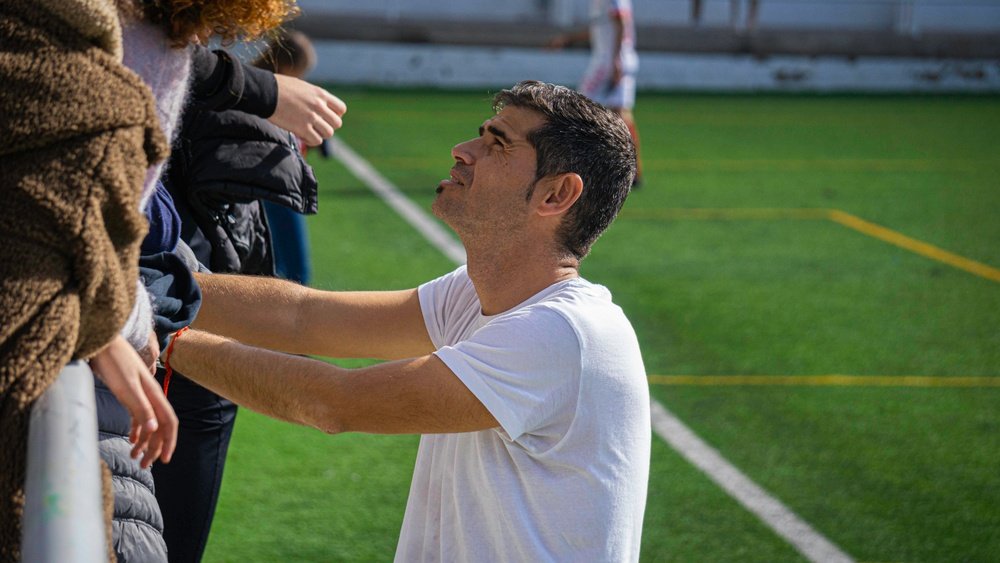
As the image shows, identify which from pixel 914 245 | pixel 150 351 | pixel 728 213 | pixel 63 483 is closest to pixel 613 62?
pixel 728 213

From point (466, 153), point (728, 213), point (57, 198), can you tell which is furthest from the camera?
point (728, 213)

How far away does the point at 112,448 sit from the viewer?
1.83 m

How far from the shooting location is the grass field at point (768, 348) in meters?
4.45

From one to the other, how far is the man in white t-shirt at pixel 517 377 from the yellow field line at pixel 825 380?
3514 mm

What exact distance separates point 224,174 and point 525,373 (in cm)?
95

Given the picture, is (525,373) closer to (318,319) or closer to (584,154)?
(584,154)

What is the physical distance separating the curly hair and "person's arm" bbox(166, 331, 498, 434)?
2.13 ft

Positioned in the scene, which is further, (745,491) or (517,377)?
(745,491)

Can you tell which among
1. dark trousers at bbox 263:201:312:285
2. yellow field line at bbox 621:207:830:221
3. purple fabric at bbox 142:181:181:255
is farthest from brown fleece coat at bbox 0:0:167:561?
yellow field line at bbox 621:207:830:221

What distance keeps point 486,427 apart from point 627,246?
6.94 m

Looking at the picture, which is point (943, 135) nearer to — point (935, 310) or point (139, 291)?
point (935, 310)

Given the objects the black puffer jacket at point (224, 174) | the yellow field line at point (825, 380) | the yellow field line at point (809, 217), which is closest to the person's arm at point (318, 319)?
the black puffer jacket at point (224, 174)

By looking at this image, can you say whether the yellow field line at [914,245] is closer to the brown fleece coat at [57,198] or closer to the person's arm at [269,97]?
the person's arm at [269,97]

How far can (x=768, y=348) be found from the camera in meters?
6.64
